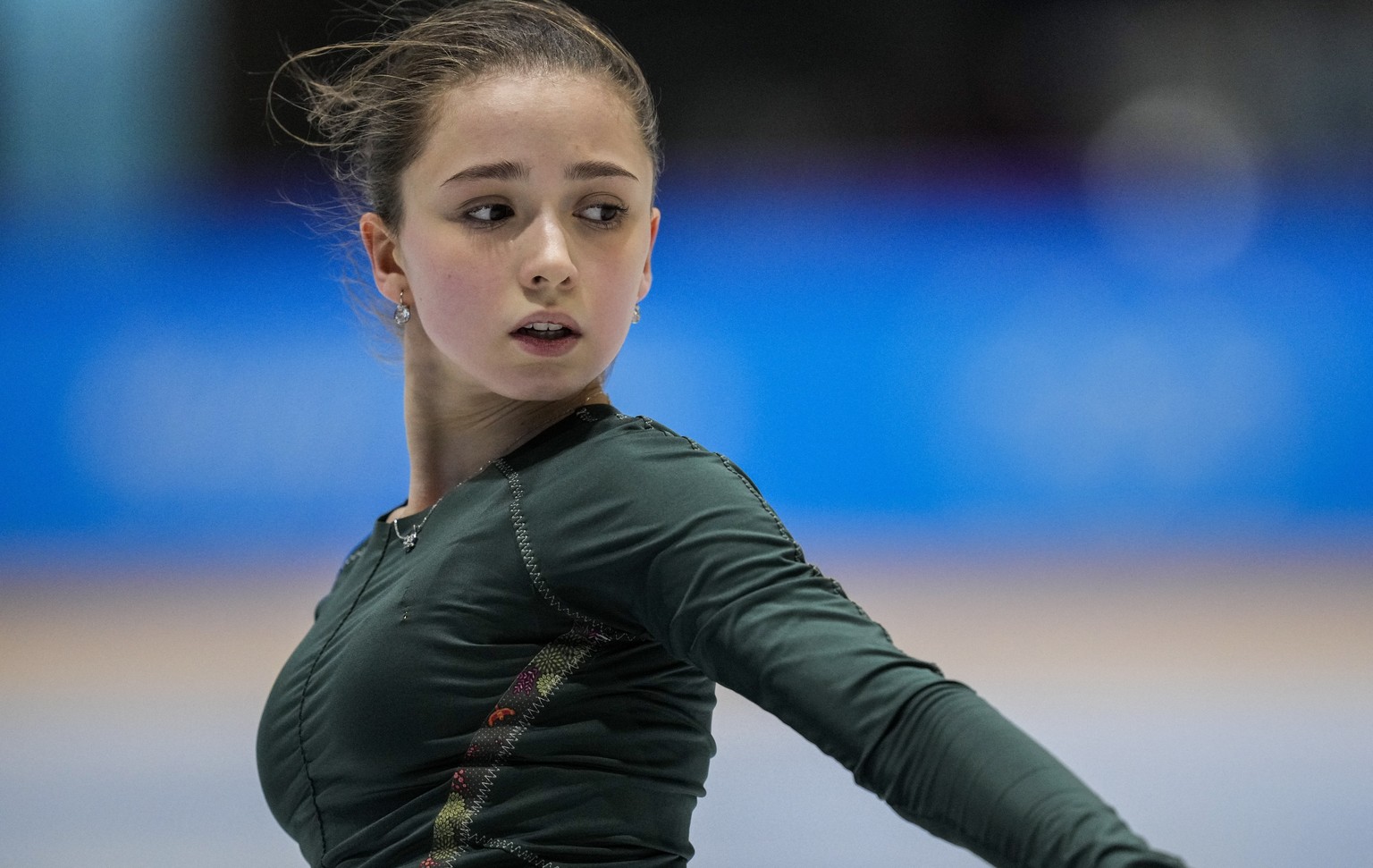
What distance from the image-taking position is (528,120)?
Result: 103cm

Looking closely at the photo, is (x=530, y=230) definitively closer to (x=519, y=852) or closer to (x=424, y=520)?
(x=424, y=520)

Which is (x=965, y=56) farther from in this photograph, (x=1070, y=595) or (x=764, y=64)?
(x=1070, y=595)

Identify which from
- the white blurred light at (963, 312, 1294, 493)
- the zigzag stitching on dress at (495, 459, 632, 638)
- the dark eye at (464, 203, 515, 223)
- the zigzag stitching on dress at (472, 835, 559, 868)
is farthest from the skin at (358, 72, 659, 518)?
the white blurred light at (963, 312, 1294, 493)

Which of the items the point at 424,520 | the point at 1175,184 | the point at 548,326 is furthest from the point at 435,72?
the point at 1175,184

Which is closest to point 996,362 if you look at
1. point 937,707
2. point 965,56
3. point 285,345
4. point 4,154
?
point 965,56

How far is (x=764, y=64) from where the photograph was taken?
438 cm

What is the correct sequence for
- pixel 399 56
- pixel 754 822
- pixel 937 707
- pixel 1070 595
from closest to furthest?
pixel 937 707 → pixel 399 56 → pixel 754 822 → pixel 1070 595

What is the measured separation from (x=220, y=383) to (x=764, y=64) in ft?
6.22

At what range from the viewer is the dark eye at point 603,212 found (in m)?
1.06

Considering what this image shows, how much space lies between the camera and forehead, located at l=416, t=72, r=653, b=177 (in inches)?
40.7

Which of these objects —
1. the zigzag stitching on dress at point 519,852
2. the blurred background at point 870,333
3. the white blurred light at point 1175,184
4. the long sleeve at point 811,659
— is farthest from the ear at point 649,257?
the white blurred light at point 1175,184

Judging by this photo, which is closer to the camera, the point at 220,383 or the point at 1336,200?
the point at 220,383

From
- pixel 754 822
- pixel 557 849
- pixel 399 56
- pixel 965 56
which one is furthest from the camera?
pixel 965 56

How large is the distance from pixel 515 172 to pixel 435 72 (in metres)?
0.15
